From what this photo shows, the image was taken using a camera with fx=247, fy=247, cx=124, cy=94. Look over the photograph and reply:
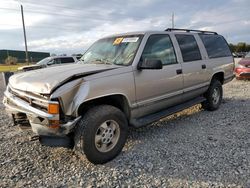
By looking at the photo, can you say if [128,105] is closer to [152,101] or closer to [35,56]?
[152,101]

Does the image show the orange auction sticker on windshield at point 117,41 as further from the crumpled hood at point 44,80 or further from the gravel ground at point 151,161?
the gravel ground at point 151,161

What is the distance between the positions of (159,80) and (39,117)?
211 centimetres

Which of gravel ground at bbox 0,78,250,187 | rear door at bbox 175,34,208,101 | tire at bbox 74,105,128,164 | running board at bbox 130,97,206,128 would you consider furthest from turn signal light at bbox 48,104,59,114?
rear door at bbox 175,34,208,101

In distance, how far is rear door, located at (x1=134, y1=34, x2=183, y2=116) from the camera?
4023 mm

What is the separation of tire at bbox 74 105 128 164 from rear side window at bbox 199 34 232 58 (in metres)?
3.29

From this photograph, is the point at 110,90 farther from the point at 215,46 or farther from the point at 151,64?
the point at 215,46

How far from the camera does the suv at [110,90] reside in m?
3.13

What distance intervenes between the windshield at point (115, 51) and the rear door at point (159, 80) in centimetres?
21

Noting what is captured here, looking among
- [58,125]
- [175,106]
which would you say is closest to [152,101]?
[175,106]

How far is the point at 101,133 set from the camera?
11.4 ft

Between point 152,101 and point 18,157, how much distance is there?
7.58 ft

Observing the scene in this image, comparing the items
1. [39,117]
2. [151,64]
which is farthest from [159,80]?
[39,117]

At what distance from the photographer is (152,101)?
13.9 ft

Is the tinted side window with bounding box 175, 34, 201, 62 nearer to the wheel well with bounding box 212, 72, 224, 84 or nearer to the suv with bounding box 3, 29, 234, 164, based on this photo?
the suv with bounding box 3, 29, 234, 164
